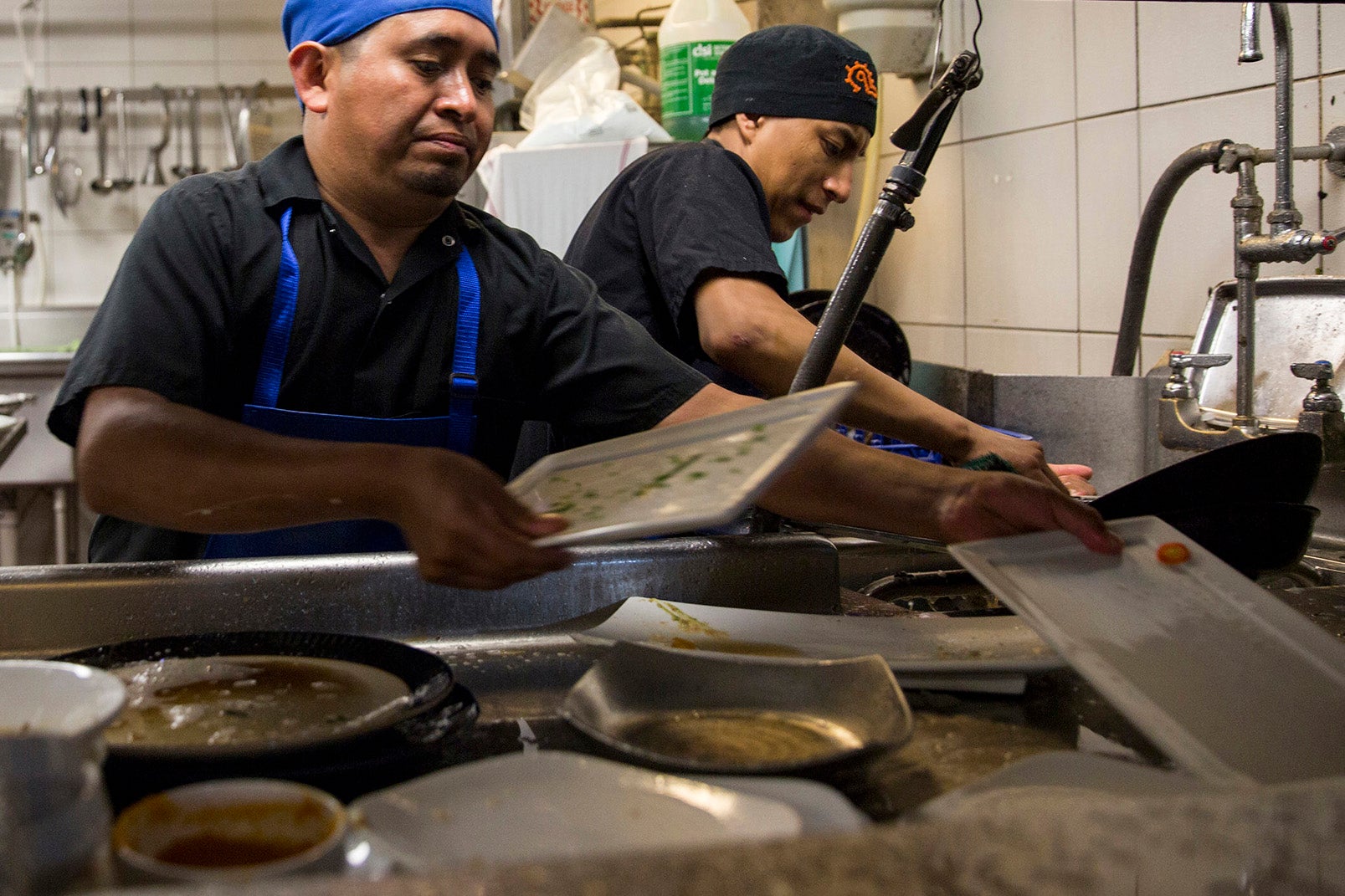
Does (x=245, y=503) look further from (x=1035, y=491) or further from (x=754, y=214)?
(x=754, y=214)

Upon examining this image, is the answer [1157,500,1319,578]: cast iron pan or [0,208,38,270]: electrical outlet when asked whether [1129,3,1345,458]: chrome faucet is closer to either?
[1157,500,1319,578]: cast iron pan

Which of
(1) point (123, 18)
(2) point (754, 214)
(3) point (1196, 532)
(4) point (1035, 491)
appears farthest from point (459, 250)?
(1) point (123, 18)

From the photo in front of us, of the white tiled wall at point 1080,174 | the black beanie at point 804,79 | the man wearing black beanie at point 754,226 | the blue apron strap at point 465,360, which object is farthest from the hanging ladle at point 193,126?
the blue apron strap at point 465,360

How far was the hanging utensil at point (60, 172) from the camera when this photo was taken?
4.37 meters

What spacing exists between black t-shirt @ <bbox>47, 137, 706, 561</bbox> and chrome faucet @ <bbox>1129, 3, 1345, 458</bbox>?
778 millimetres

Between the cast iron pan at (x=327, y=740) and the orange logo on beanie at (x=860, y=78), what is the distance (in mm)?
1496

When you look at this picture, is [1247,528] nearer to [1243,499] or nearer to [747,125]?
[1243,499]

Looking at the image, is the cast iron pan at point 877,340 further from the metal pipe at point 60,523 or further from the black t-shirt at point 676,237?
the metal pipe at point 60,523

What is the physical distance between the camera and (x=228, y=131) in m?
4.54

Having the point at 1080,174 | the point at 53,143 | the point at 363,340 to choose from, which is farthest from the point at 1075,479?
the point at 53,143

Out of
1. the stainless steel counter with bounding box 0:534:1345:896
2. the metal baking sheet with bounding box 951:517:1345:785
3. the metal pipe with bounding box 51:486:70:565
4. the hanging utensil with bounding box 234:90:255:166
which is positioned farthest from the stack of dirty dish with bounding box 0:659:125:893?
the hanging utensil with bounding box 234:90:255:166

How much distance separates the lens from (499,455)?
1718 mm

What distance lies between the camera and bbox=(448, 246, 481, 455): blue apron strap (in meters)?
1.54

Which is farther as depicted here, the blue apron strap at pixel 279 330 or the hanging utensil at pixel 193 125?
the hanging utensil at pixel 193 125
